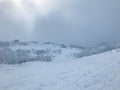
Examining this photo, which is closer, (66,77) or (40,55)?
(66,77)

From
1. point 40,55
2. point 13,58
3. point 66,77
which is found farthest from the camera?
point 40,55

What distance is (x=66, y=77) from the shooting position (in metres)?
14.4

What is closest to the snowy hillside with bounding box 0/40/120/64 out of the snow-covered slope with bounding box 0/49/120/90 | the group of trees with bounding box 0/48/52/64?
the group of trees with bounding box 0/48/52/64

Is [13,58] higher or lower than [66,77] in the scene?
higher

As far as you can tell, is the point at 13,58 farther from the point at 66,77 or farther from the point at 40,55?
the point at 40,55

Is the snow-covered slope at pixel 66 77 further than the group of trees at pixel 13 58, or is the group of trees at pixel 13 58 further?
the group of trees at pixel 13 58

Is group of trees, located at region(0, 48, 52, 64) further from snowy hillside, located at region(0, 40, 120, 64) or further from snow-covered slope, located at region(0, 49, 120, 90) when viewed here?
snow-covered slope, located at region(0, 49, 120, 90)

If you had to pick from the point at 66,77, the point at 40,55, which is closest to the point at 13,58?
the point at 66,77

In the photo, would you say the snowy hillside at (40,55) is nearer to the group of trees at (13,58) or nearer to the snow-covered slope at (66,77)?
the group of trees at (13,58)

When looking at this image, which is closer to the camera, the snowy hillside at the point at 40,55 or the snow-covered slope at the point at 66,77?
the snow-covered slope at the point at 66,77

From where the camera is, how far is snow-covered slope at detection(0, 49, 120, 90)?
12617mm

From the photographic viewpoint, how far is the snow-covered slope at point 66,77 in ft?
41.4

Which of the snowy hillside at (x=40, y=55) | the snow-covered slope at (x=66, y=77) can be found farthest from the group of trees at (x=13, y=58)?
the snow-covered slope at (x=66, y=77)

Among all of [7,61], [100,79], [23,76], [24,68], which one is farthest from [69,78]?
[7,61]
